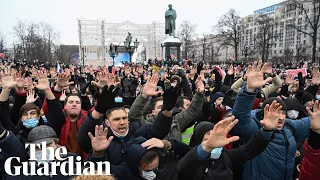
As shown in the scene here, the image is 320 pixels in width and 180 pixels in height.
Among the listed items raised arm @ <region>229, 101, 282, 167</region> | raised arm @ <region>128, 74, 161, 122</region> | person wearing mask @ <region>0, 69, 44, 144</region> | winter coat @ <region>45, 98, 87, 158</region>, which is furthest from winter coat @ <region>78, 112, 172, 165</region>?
person wearing mask @ <region>0, 69, 44, 144</region>

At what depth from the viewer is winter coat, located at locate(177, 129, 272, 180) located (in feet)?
7.11

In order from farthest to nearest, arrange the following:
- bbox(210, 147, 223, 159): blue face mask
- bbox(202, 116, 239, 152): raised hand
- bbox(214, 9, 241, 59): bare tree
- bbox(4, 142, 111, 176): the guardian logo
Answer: bbox(214, 9, 241, 59): bare tree < bbox(210, 147, 223, 159): blue face mask < bbox(4, 142, 111, 176): the guardian logo < bbox(202, 116, 239, 152): raised hand

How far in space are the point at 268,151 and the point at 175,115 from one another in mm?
1394

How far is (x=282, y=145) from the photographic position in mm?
2621

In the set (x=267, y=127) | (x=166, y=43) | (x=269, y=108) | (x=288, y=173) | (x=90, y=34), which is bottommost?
(x=288, y=173)

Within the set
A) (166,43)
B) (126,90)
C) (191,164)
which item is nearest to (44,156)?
(191,164)

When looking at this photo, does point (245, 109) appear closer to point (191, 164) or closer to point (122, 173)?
point (191, 164)

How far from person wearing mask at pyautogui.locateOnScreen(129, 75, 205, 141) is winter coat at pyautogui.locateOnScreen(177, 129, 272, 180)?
0.98 meters

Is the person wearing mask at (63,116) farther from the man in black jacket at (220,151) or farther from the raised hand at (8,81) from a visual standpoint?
the man in black jacket at (220,151)

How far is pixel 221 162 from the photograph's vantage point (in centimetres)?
248

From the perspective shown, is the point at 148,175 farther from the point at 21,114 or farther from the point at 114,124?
the point at 21,114

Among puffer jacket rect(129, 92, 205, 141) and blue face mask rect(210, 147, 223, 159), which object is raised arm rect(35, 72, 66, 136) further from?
blue face mask rect(210, 147, 223, 159)

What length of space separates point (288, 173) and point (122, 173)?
5.28ft

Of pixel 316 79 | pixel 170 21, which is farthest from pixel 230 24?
pixel 316 79
